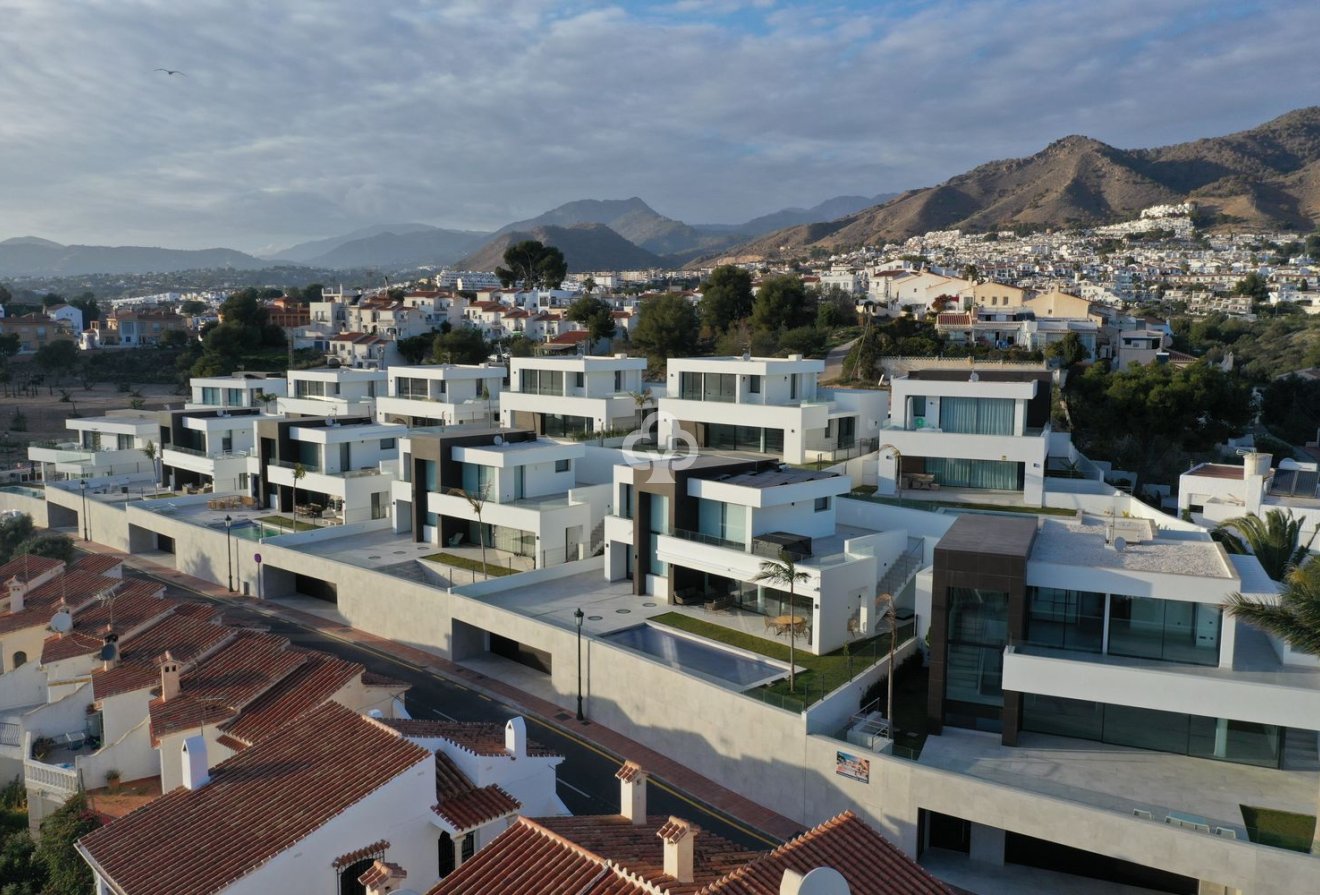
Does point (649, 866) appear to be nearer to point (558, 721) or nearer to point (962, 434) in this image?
point (558, 721)

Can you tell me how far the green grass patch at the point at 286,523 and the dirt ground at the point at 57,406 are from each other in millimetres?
44233

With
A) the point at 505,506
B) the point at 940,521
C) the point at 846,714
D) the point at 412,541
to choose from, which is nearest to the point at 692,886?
the point at 846,714

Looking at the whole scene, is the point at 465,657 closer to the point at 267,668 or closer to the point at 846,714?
the point at 267,668

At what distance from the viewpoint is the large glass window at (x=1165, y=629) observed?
75.3 feet

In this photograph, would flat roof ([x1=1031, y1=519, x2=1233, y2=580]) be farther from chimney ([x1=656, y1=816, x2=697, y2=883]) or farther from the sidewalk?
chimney ([x1=656, y1=816, x2=697, y2=883])

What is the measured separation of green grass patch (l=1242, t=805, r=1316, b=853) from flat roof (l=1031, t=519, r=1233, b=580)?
542 cm

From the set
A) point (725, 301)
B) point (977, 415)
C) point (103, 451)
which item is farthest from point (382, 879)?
point (725, 301)

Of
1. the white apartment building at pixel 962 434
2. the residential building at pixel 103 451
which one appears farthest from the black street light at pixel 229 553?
the white apartment building at pixel 962 434

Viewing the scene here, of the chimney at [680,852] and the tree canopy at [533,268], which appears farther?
the tree canopy at [533,268]

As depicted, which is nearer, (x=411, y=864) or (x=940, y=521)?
(x=411, y=864)

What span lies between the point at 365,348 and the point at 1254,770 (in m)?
91.6

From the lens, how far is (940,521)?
3484cm

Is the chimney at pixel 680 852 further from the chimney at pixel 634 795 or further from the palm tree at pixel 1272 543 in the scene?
the palm tree at pixel 1272 543

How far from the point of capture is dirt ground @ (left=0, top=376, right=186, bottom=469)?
8688cm
